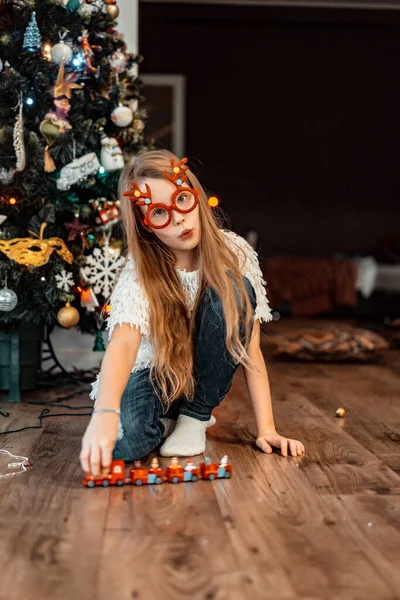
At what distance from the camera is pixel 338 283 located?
6.07 m

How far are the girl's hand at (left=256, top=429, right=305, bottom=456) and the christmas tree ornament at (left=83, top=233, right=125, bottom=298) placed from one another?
88cm

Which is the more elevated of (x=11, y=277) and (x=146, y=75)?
(x=146, y=75)

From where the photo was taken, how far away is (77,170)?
2.38m

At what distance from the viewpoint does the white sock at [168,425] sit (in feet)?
6.24

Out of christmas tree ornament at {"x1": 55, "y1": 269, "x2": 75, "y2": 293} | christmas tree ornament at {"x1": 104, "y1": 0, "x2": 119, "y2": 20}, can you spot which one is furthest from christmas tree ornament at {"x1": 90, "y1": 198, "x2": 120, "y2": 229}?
christmas tree ornament at {"x1": 104, "y1": 0, "x2": 119, "y2": 20}

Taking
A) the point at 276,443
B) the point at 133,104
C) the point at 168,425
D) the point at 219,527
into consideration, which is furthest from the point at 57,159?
the point at 219,527

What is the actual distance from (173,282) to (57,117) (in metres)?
0.90

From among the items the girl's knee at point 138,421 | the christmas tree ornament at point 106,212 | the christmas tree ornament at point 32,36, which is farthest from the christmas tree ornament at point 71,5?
the girl's knee at point 138,421

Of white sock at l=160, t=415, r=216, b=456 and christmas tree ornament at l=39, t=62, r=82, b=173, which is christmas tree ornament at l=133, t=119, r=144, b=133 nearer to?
christmas tree ornament at l=39, t=62, r=82, b=173

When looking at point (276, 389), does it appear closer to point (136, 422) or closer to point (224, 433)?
point (224, 433)

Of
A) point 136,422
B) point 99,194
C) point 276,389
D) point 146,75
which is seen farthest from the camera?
point 146,75

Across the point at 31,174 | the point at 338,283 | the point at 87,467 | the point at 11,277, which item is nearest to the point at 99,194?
the point at 31,174

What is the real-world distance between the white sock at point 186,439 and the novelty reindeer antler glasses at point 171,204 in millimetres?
529

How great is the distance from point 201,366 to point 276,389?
1030 mm
